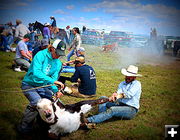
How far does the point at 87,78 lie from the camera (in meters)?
5.05

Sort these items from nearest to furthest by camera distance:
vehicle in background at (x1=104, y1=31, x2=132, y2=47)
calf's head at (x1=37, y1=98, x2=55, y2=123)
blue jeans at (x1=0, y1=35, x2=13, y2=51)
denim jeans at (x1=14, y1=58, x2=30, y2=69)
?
calf's head at (x1=37, y1=98, x2=55, y2=123), denim jeans at (x1=14, y1=58, x2=30, y2=69), blue jeans at (x1=0, y1=35, x2=13, y2=51), vehicle in background at (x1=104, y1=31, x2=132, y2=47)

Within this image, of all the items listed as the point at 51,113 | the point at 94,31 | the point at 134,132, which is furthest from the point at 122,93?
the point at 94,31

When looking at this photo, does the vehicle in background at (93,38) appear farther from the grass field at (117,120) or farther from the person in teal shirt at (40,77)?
the person in teal shirt at (40,77)

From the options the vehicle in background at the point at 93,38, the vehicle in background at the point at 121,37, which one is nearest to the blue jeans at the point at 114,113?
the vehicle in background at the point at 93,38

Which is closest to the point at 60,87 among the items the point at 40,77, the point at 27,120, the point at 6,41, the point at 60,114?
the point at 40,77

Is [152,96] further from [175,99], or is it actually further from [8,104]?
[8,104]

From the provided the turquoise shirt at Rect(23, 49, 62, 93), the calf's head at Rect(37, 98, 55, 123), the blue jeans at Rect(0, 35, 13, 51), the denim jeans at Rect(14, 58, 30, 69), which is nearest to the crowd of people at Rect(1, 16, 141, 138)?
the turquoise shirt at Rect(23, 49, 62, 93)

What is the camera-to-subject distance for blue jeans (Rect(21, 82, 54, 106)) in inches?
127

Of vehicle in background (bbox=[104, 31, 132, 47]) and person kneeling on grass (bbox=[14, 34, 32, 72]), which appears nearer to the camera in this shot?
person kneeling on grass (bbox=[14, 34, 32, 72])

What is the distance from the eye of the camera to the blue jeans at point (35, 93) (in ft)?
10.6

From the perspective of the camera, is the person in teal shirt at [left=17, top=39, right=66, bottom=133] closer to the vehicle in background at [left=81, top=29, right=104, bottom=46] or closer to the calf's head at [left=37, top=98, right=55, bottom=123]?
the calf's head at [left=37, top=98, right=55, bottom=123]

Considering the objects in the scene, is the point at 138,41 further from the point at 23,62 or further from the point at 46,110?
the point at 46,110

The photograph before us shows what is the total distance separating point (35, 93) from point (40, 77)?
40cm

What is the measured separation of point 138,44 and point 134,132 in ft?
82.0
